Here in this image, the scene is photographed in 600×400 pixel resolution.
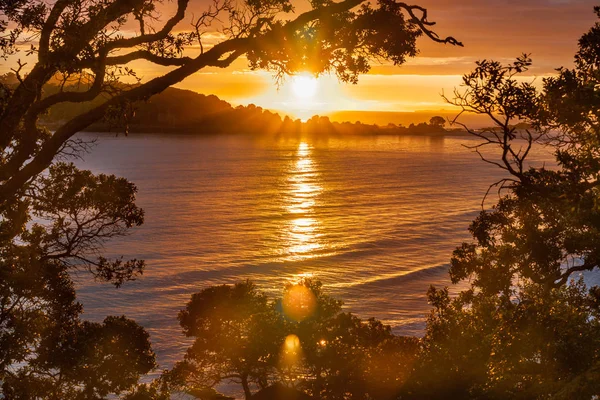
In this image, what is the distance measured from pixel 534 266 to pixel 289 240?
135 ft

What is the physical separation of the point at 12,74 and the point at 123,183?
452 centimetres

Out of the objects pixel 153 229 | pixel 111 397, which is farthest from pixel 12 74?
pixel 153 229

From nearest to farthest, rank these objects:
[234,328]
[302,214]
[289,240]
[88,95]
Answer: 1. [88,95]
2. [234,328]
3. [289,240]
4. [302,214]

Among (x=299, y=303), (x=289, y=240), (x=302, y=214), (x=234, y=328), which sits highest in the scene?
(x=299, y=303)

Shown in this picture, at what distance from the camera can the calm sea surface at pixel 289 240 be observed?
38375 mm

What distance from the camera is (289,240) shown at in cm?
5862

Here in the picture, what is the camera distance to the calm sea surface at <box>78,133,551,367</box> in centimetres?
3838

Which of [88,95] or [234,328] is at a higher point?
[88,95]

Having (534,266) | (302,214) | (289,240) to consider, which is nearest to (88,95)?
(534,266)

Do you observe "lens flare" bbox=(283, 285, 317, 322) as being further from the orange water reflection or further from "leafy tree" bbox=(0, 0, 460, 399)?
the orange water reflection

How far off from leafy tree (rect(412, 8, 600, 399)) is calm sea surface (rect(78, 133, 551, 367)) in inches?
463

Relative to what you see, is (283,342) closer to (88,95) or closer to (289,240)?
(88,95)

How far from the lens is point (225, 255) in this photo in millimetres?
51844

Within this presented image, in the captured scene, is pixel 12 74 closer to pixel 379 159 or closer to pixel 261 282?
pixel 261 282
